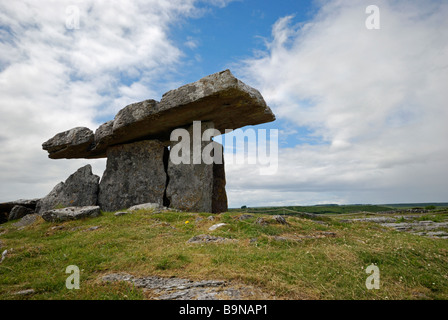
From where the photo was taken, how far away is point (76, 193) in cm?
1755

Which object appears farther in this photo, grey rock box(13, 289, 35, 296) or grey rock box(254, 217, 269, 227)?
grey rock box(254, 217, 269, 227)

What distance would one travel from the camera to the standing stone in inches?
682

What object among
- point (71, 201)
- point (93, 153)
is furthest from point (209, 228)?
point (93, 153)

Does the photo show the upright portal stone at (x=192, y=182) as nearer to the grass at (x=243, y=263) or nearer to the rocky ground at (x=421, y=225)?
the grass at (x=243, y=263)

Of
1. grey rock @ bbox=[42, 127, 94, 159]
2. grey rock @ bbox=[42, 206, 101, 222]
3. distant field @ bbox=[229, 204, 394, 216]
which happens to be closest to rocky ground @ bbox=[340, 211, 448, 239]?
distant field @ bbox=[229, 204, 394, 216]

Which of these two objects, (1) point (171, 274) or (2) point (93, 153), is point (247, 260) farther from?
(2) point (93, 153)

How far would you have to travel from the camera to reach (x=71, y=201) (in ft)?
56.9

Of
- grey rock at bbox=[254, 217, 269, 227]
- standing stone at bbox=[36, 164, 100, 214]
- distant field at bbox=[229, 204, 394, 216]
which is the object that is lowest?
distant field at bbox=[229, 204, 394, 216]

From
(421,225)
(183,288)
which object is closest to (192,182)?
(183,288)

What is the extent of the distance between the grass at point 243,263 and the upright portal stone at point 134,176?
6.82 metres

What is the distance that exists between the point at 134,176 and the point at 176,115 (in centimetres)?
486

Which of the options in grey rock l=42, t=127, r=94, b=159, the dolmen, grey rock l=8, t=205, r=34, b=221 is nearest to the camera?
the dolmen

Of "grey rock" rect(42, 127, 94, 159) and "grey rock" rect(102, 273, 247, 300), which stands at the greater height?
"grey rock" rect(42, 127, 94, 159)

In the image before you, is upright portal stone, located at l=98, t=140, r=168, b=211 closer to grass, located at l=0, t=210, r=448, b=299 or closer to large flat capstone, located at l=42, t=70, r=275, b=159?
large flat capstone, located at l=42, t=70, r=275, b=159
